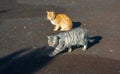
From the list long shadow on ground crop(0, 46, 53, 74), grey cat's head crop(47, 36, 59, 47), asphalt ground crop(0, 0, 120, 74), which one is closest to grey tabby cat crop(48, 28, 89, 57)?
grey cat's head crop(47, 36, 59, 47)

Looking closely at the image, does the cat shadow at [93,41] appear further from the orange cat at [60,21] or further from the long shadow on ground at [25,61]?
the orange cat at [60,21]

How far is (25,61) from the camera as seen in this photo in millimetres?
8227

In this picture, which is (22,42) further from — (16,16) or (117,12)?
(117,12)

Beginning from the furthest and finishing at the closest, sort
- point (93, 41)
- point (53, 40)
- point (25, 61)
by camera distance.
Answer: point (93, 41)
point (25, 61)
point (53, 40)

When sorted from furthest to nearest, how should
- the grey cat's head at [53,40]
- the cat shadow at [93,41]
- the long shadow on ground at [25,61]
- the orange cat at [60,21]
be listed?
the orange cat at [60,21] < the cat shadow at [93,41] < the grey cat's head at [53,40] < the long shadow on ground at [25,61]

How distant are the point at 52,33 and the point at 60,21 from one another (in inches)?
19.1

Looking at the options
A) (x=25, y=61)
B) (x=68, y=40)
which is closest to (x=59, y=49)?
(x=68, y=40)

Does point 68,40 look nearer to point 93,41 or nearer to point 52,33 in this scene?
point 93,41

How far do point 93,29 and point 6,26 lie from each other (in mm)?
3067

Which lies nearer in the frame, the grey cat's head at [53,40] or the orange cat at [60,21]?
the grey cat's head at [53,40]

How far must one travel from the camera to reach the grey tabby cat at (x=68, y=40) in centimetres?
814

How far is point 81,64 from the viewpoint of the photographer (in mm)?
7980

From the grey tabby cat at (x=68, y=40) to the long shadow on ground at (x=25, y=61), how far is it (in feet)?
1.11

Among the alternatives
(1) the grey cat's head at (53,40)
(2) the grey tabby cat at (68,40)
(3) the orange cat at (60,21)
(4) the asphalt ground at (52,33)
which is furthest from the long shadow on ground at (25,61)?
(3) the orange cat at (60,21)
